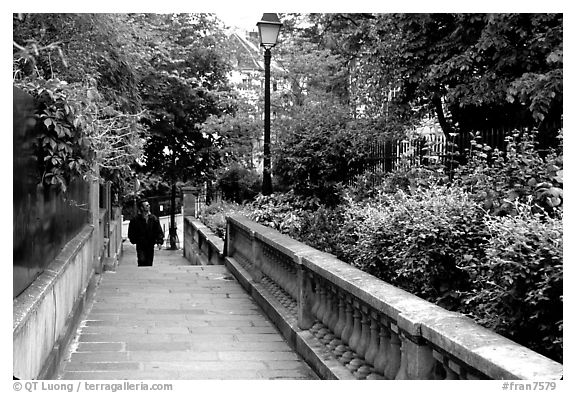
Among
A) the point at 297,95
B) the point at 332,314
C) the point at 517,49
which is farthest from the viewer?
the point at 297,95

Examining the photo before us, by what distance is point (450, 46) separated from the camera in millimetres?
12164

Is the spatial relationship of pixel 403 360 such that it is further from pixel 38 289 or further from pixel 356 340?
pixel 38 289

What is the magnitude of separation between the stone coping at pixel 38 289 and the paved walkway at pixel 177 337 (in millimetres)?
855

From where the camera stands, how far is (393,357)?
15.1ft

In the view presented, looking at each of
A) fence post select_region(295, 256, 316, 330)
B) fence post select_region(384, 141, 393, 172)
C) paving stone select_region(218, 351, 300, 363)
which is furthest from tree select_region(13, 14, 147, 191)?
fence post select_region(384, 141, 393, 172)

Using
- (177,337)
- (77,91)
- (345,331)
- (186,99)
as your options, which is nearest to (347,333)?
(345,331)

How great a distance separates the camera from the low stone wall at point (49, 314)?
14.6ft

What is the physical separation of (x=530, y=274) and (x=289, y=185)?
898cm

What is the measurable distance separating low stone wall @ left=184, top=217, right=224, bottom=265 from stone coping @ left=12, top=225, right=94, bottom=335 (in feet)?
24.8

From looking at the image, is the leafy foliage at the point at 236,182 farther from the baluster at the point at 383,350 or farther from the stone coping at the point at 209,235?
the baluster at the point at 383,350

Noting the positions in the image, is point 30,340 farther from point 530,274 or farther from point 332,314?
point 530,274

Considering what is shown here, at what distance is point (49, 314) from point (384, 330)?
2.68 metres

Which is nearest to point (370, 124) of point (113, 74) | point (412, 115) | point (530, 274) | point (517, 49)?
point (412, 115)
